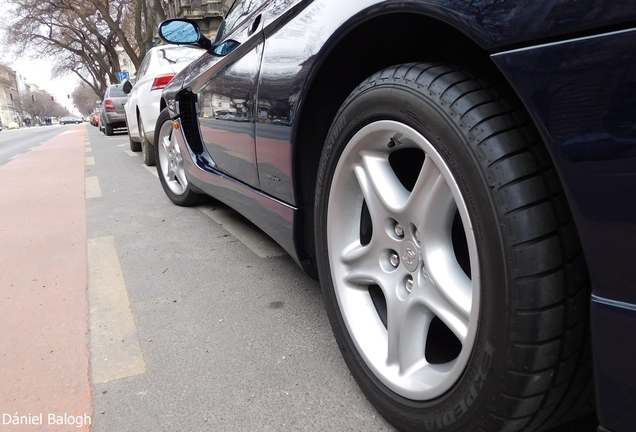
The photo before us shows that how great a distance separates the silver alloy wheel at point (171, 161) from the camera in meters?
4.27

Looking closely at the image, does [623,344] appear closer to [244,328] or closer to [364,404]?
[364,404]

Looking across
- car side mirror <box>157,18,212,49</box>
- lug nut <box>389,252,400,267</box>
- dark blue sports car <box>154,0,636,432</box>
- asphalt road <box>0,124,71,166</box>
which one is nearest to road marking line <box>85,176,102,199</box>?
car side mirror <box>157,18,212,49</box>

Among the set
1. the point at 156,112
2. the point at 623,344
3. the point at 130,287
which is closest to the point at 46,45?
the point at 156,112

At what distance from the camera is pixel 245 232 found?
367 cm

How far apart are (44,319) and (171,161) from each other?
2.27 metres

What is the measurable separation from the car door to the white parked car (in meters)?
3.31

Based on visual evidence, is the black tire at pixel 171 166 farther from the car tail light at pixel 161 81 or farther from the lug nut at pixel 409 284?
the lug nut at pixel 409 284

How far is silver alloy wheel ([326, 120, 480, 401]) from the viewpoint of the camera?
122 centimetres

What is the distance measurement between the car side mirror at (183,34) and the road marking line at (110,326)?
5.01 ft

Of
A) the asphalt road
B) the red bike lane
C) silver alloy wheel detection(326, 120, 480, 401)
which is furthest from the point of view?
the asphalt road

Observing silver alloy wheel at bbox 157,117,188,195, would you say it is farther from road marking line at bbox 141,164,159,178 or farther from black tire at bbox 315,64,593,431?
black tire at bbox 315,64,593,431

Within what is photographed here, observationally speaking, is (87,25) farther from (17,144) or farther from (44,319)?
(44,319)

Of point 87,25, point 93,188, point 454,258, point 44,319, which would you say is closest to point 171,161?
point 93,188

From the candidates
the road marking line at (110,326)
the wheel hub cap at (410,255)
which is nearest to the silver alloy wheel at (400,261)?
the wheel hub cap at (410,255)
